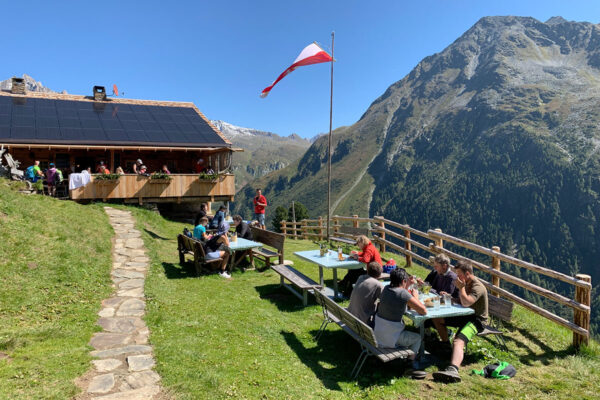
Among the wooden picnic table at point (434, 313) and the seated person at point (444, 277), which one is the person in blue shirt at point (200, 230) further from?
the wooden picnic table at point (434, 313)

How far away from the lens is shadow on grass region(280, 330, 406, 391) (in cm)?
475

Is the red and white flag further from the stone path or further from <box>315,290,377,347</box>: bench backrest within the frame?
<box>315,290,377,347</box>: bench backrest

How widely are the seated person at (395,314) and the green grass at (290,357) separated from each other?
1.44ft

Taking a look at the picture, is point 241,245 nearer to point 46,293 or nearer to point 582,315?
point 46,293

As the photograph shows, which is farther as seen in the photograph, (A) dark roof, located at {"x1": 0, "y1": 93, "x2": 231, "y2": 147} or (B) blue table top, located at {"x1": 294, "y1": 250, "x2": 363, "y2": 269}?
(A) dark roof, located at {"x1": 0, "y1": 93, "x2": 231, "y2": 147}

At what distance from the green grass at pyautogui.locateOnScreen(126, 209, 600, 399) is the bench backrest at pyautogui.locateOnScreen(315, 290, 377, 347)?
542 millimetres

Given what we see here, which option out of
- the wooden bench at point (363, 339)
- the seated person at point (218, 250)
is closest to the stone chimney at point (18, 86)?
the seated person at point (218, 250)

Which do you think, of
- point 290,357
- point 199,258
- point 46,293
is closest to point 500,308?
point 290,357

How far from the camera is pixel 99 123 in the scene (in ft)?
63.5

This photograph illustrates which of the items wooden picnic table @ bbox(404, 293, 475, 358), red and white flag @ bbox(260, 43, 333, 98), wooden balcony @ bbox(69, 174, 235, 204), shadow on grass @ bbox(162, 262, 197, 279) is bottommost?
shadow on grass @ bbox(162, 262, 197, 279)

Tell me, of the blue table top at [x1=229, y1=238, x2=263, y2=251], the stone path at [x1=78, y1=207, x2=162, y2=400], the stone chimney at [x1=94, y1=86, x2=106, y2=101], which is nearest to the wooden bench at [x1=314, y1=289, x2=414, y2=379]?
the stone path at [x1=78, y1=207, x2=162, y2=400]

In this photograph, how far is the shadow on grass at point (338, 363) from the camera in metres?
4.75

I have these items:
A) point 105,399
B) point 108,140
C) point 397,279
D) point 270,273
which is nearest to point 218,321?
point 105,399

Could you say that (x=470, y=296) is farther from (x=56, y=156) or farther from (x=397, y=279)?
(x=56, y=156)
